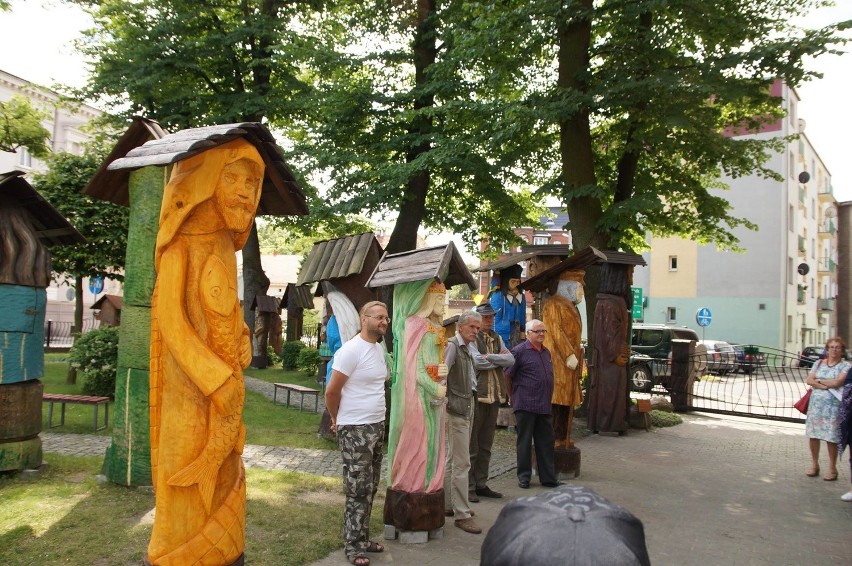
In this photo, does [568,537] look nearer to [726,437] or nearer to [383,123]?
[726,437]

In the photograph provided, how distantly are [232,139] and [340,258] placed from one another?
5.57m

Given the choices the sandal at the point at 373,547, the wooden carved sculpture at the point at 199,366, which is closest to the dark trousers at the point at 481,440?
the sandal at the point at 373,547

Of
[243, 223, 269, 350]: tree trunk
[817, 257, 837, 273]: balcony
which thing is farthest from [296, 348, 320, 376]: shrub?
[817, 257, 837, 273]: balcony

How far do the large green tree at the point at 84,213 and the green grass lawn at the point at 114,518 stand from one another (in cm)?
553

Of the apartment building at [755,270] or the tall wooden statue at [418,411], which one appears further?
the apartment building at [755,270]

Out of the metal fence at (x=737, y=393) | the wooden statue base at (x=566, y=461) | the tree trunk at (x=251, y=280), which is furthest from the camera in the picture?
the tree trunk at (x=251, y=280)

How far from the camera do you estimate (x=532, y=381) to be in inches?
310

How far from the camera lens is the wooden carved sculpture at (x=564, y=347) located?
29.1 feet

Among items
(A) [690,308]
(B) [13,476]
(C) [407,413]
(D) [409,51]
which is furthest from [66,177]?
(A) [690,308]

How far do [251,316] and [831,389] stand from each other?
51.1 feet

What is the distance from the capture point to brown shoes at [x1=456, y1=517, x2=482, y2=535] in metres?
6.17

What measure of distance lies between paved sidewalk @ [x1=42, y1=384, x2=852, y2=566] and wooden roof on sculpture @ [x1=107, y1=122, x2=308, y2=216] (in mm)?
2845

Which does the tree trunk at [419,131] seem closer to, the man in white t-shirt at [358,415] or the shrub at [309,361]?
the shrub at [309,361]

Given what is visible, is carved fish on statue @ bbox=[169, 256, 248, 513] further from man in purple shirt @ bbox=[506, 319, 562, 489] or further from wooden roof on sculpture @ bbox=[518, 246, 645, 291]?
wooden roof on sculpture @ bbox=[518, 246, 645, 291]
